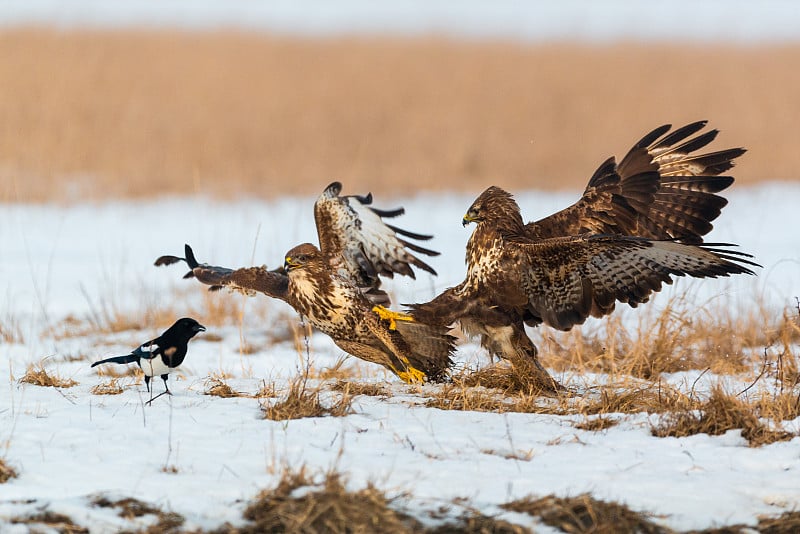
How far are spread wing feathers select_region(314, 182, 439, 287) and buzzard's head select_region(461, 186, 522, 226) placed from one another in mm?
484

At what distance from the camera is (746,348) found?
6.80 m

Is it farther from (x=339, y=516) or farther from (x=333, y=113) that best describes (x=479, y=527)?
(x=333, y=113)

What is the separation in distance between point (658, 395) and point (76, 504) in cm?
274

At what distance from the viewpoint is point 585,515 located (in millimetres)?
3518

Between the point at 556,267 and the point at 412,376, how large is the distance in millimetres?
954

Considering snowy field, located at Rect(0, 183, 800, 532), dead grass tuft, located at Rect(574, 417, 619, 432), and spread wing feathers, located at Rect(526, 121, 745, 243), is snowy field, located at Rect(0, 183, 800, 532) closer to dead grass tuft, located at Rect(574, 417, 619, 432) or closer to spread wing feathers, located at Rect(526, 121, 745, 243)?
dead grass tuft, located at Rect(574, 417, 619, 432)

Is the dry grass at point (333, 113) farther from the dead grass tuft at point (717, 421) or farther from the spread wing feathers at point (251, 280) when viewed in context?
the dead grass tuft at point (717, 421)

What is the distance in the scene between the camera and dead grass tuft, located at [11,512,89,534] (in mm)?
3357

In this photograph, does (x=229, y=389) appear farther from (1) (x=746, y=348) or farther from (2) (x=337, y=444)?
(1) (x=746, y=348)

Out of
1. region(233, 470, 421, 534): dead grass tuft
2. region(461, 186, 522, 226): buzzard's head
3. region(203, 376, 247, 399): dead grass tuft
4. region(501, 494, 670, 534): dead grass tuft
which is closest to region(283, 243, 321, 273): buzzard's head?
region(203, 376, 247, 399): dead grass tuft

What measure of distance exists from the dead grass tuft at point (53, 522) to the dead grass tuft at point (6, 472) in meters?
0.34

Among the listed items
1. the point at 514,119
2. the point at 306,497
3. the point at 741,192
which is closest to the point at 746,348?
the point at 306,497

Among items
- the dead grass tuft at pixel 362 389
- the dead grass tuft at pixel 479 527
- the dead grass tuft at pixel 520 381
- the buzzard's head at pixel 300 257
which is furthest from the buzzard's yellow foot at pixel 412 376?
the dead grass tuft at pixel 479 527

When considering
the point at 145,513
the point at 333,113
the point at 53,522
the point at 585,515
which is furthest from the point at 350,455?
the point at 333,113
